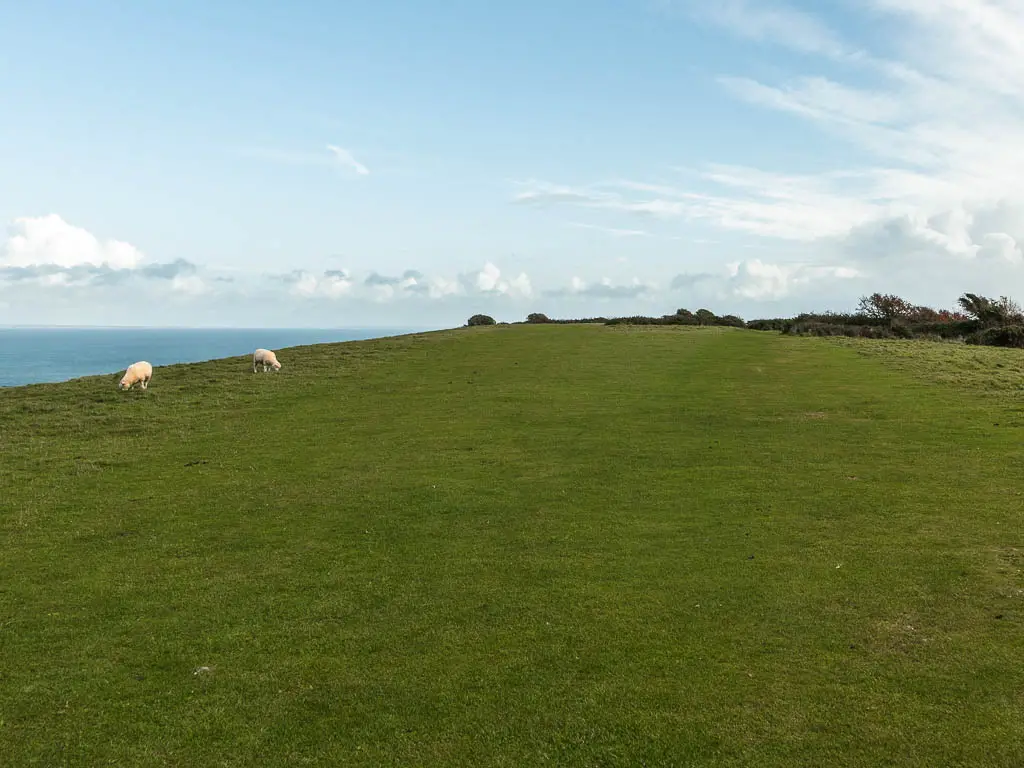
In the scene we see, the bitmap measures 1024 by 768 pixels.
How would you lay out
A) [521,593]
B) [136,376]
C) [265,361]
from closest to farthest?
[521,593] → [136,376] → [265,361]

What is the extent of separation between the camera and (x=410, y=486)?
40.2 feet

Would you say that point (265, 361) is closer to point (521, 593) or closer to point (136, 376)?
point (136, 376)

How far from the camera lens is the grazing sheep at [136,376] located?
24.1 meters

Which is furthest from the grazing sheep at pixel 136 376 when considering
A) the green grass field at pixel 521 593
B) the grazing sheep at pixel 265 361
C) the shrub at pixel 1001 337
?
the shrub at pixel 1001 337

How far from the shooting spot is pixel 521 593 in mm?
7648

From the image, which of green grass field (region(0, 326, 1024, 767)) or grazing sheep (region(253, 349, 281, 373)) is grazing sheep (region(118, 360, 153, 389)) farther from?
green grass field (region(0, 326, 1024, 767))

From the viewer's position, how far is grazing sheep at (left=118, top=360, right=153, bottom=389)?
24.1 m

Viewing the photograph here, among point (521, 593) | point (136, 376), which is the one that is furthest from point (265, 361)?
point (521, 593)

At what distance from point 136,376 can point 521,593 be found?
2152 cm

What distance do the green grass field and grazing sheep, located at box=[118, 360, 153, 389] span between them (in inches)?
262

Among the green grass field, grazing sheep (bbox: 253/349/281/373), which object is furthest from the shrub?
grazing sheep (bbox: 253/349/281/373)

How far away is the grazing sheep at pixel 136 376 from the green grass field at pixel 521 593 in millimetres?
6662

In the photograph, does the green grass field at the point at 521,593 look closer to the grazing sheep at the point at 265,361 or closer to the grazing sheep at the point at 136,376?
the grazing sheep at the point at 136,376

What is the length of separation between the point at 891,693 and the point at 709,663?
4.65 ft
